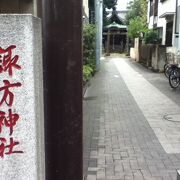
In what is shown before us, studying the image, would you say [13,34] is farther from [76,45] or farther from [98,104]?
[98,104]

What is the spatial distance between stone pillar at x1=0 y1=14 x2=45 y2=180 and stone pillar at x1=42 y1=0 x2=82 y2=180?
24cm

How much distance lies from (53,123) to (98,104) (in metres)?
8.02

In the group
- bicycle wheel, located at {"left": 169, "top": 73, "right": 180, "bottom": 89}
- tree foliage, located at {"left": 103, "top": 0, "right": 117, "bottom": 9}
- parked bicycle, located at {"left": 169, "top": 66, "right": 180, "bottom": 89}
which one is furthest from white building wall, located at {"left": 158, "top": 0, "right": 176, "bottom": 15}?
tree foliage, located at {"left": 103, "top": 0, "right": 117, "bottom": 9}

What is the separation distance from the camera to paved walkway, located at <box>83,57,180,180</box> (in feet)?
19.7

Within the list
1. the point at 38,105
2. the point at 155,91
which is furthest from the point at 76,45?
the point at 155,91

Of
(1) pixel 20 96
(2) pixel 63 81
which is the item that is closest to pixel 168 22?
(2) pixel 63 81

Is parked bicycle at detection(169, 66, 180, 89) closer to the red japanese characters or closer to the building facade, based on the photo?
the building facade

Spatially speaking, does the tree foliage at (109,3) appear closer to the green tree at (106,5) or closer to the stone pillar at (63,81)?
the green tree at (106,5)

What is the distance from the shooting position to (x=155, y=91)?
1473 centimetres

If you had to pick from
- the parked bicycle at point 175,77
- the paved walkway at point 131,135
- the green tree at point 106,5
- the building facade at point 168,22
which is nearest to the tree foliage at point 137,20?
the building facade at point 168,22

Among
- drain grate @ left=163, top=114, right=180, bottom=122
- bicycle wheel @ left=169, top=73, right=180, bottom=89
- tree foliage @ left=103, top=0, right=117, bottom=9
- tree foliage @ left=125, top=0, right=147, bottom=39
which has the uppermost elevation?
tree foliage @ left=103, top=0, right=117, bottom=9

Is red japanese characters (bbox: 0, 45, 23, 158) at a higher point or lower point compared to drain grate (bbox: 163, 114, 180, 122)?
higher

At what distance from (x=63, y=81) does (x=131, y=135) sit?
456 cm

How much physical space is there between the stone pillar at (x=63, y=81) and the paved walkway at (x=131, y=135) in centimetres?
185
